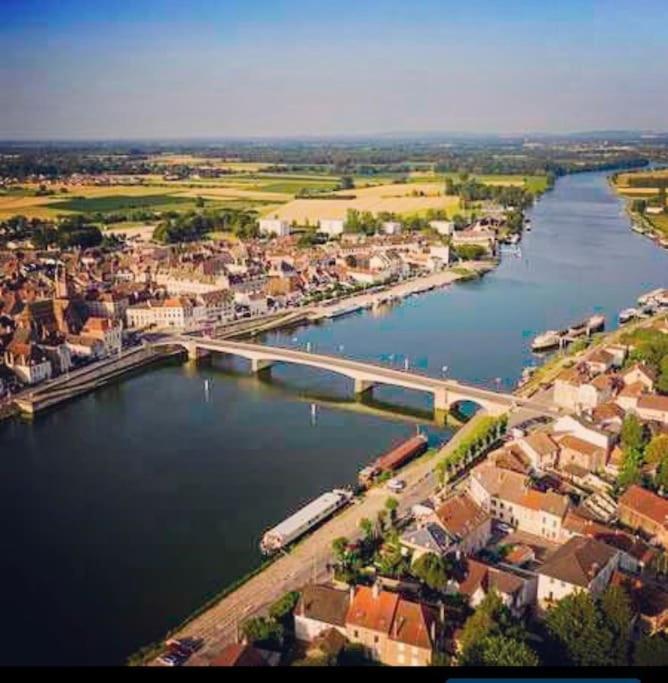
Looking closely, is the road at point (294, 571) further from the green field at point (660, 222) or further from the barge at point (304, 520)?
the green field at point (660, 222)

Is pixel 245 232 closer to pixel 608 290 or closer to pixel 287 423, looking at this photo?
pixel 608 290

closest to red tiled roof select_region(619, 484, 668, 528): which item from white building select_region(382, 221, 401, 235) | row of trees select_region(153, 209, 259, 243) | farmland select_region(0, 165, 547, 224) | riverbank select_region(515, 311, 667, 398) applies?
riverbank select_region(515, 311, 667, 398)

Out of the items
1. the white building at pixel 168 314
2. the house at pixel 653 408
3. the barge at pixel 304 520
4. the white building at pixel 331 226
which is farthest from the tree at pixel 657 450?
the white building at pixel 331 226

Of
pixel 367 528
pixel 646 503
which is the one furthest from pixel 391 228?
pixel 367 528

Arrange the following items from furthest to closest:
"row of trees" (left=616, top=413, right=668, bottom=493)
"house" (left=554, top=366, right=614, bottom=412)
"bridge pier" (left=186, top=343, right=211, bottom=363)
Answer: "bridge pier" (left=186, top=343, right=211, bottom=363) → "house" (left=554, top=366, right=614, bottom=412) → "row of trees" (left=616, top=413, right=668, bottom=493)

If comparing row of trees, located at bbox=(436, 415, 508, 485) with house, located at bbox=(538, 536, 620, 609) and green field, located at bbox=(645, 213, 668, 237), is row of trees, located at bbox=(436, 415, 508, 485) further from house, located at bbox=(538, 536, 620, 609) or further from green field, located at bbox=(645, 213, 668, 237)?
green field, located at bbox=(645, 213, 668, 237)

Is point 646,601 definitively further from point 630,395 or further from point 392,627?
point 630,395

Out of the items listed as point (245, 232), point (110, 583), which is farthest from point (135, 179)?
point (110, 583)
